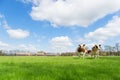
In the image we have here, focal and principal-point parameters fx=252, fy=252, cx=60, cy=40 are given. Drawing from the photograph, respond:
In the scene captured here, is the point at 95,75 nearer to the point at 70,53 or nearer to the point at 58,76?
the point at 58,76

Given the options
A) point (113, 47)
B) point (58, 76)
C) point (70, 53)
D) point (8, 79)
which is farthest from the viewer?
point (113, 47)

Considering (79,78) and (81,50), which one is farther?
(81,50)

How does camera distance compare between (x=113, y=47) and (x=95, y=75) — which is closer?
(x=95, y=75)

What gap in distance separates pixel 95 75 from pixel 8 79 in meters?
3.28

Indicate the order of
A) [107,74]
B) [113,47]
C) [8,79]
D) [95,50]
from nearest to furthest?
[8,79] < [107,74] < [95,50] < [113,47]

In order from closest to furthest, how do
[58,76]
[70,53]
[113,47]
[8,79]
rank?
[8,79] → [58,76] → [70,53] → [113,47]

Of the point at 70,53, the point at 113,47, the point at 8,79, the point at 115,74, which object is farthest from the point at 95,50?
the point at 113,47

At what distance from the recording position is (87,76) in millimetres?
9430

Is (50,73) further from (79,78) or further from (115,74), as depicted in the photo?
(115,74)

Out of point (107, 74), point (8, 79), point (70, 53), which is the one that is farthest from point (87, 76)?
point (70, 53)

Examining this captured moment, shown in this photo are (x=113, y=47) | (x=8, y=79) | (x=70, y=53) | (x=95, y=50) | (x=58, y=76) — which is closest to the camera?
(x=8, y=79)

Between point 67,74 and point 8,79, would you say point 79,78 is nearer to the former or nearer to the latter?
point 67,74

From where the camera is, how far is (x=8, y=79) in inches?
346

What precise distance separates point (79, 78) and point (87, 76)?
1.37 feet
